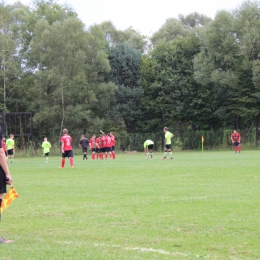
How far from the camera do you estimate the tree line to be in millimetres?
62000

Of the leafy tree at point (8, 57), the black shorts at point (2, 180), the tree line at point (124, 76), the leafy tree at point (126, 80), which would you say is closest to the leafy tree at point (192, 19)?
the tree line at point (124, 76)

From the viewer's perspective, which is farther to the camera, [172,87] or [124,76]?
[124,76]

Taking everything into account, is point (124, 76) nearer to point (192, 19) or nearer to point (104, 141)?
point (192, 19)

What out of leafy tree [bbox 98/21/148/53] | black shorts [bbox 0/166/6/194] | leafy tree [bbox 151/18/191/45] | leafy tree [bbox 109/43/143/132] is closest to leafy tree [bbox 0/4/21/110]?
leafy tree [bbox 109/43/143/132]

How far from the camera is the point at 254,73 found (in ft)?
200

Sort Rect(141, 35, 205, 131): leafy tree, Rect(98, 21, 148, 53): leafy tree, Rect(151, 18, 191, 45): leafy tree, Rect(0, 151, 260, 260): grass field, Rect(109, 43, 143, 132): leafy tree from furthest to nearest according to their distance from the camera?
Rect(98, 21, 148, 53): leafy tree < Rect(151, 18, 191, 45): leafy tree < Rect(109, 43, 143, 132): leafy tree < Rect(141, 35, 205, 131): leafy tree < Rect(0, 151, 260, 260): grass field

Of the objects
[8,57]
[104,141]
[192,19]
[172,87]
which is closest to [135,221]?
[104,141]

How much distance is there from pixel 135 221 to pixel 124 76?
195 ft

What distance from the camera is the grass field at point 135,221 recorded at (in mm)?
7352

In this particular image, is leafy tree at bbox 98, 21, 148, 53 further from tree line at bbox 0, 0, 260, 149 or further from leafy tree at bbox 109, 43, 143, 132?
leafy tree at bbox 109, 43, 143, 132

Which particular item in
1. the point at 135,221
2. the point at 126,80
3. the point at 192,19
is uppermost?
the point at 192,19

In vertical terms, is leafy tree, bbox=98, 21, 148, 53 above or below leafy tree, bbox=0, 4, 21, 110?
above

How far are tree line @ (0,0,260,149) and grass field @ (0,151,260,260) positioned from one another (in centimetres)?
4574

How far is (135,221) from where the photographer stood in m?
9.98
